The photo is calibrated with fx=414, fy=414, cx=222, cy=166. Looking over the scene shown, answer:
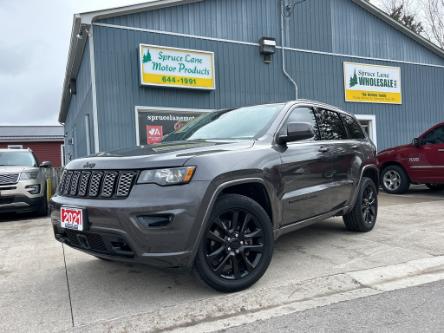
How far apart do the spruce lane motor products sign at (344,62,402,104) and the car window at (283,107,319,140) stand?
9.49 meters

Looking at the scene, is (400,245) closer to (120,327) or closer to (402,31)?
(120,327)

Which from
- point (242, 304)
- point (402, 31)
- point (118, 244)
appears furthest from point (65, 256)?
point (402, 31)

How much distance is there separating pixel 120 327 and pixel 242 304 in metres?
0.95

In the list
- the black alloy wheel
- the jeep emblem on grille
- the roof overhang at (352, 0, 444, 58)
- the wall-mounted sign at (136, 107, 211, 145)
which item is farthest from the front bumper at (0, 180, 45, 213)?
the roof overhang at (352, 0, 444, 58)

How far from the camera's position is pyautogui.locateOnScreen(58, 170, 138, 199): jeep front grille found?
3.14 meters

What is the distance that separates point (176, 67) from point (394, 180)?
6112mm

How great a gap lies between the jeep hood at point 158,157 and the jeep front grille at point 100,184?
2.0 inches

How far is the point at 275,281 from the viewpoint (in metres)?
3.79

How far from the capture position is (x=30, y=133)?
3088 centimetres

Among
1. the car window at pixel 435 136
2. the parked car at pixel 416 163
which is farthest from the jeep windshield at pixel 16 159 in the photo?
the car window at pixel 435 136

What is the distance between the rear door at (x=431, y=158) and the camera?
9.05m

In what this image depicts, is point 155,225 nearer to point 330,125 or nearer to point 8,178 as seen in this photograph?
point 330,125

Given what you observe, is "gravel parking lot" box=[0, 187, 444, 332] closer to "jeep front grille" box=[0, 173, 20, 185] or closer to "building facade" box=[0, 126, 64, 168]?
"jeep front grille" box=[0, 173, 20, 185]

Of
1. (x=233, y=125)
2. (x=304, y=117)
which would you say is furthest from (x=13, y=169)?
(x=304, y=117)
